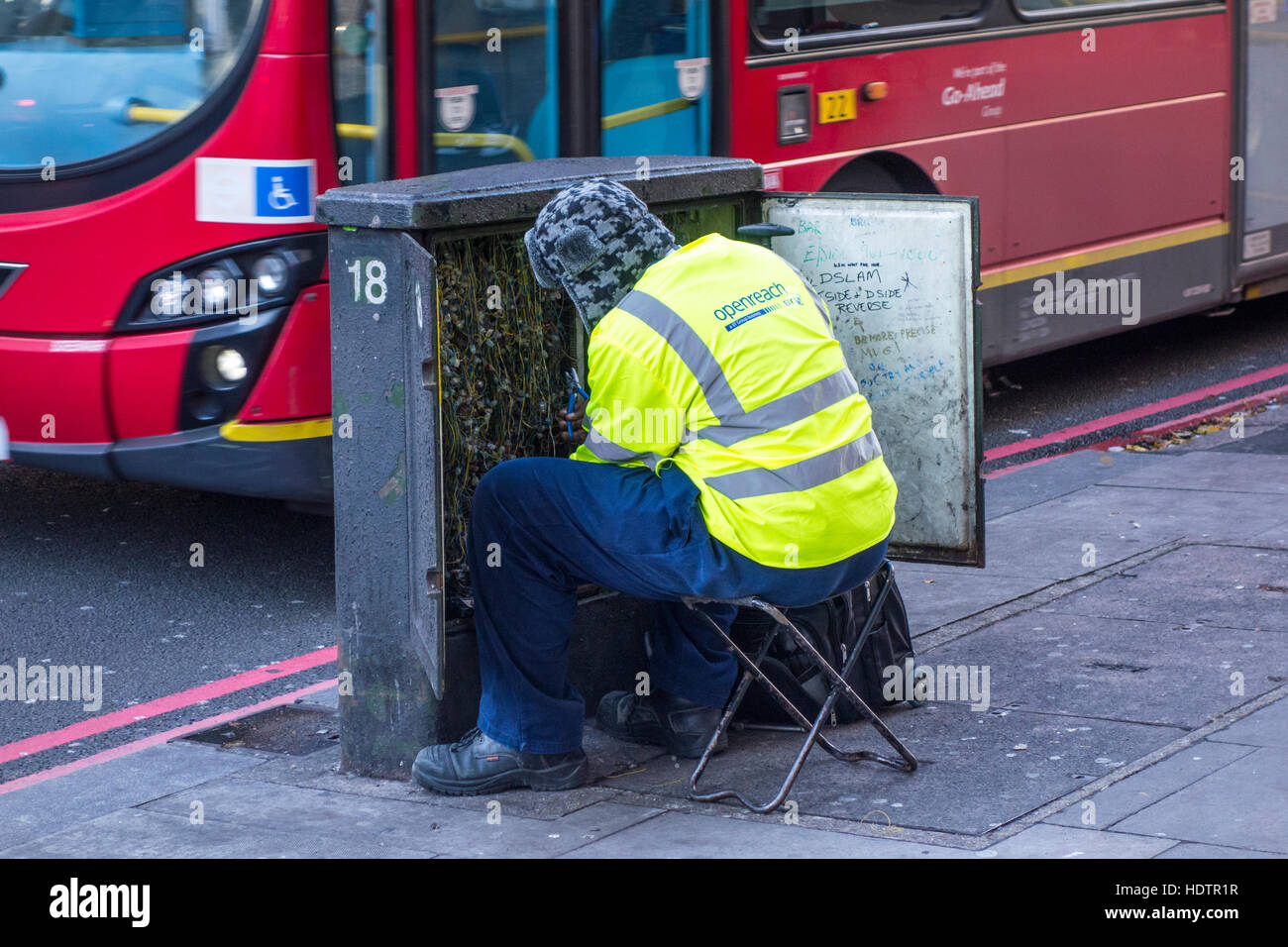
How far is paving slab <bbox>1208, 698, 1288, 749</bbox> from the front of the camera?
4.75 meters

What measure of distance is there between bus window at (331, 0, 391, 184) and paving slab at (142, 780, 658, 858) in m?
2.45

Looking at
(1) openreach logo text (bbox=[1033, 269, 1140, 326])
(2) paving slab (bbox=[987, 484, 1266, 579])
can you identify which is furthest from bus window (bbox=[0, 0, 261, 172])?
(1) openreach logo text (bbox=[1033, 269, 1140, 326])

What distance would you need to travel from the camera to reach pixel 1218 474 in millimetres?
8016

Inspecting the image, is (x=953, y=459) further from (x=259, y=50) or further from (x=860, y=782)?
(x=259, y=50)

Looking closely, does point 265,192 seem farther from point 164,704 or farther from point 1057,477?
point 1057,477

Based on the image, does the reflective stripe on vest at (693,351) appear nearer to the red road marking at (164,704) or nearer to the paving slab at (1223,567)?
the red road marking at (164,704)

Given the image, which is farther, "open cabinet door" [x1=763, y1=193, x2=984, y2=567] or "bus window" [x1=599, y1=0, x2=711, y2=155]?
"bus window" [x1=599, y1=0, x2=711, y2=155]

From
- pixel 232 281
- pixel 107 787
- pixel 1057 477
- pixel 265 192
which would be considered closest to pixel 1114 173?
pixel 1057 477

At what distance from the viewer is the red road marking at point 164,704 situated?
534 centimetres

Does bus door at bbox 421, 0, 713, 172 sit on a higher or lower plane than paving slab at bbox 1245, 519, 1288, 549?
higher

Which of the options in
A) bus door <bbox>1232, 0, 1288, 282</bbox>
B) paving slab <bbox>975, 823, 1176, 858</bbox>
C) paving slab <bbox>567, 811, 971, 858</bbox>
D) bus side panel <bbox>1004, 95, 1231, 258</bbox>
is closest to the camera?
paving slab <bbox>975, 823, 1176, 858</bbox>

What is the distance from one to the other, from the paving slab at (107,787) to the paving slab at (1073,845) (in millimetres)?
→ 1889

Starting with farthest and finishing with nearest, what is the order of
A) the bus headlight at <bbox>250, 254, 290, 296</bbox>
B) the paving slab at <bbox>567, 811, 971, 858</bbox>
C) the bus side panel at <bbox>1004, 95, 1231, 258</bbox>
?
the bus side panel at <bbox>1004, 95, 1231, 258</bbox> → the bus headlight at <bbox>250, 254, 290, 296</bbox> → the paving slab at <bbox>567, 811, 971, 858</bbox>

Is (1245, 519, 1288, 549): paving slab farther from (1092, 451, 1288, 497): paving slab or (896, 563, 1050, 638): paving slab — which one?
(896, 563, 1050, 638): paving slab
